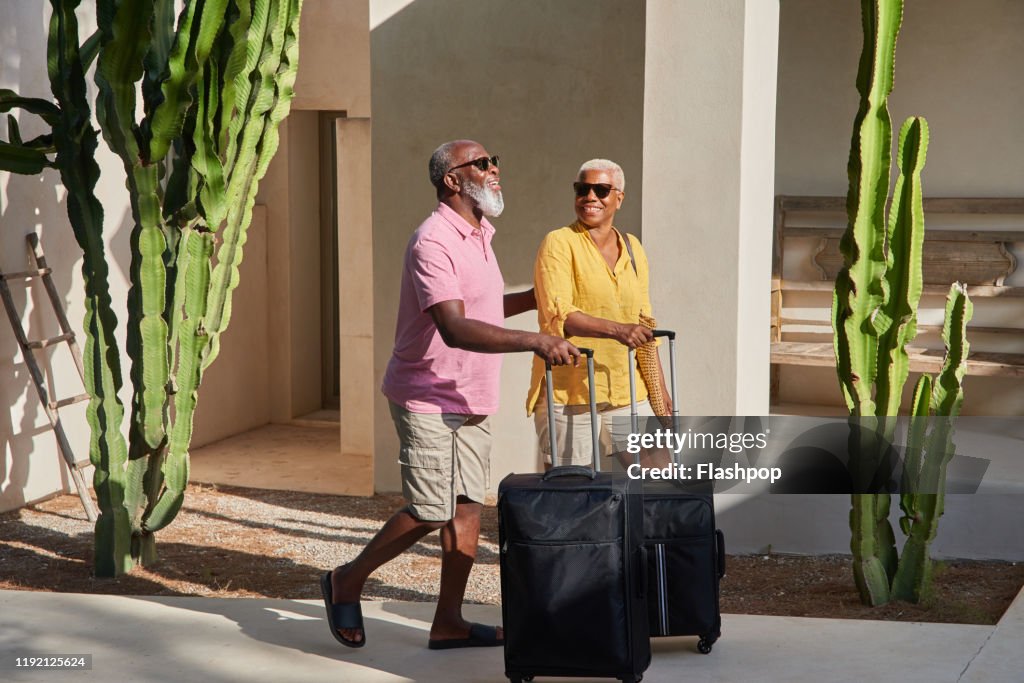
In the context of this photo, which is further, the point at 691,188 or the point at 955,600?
the point at 691,188

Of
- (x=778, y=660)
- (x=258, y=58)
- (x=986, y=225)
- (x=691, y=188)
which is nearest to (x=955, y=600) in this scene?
(x=778, y=660)

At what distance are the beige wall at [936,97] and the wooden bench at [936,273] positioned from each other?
5cm

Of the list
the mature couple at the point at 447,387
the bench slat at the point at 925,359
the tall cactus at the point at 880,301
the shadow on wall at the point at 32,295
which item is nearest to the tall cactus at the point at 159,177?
the shadow on wall at the point at 32,295

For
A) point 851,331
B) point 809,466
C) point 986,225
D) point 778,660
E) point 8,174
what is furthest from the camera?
point 986,225

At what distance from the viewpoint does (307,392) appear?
1116 cm

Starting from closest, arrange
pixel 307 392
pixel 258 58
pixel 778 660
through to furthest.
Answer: pixel 778 660 → pixel 258 58 → pixel 307 392

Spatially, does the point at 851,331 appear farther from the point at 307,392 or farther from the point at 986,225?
the point at 307,392

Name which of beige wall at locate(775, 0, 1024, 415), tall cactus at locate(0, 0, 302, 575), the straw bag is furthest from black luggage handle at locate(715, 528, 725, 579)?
beige wall at locate(775, 0, 1024, 415)

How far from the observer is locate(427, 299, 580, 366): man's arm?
12.1 feet

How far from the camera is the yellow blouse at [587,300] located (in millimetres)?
4754

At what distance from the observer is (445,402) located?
4090 millimetres

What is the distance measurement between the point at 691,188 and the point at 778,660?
2.71 metres

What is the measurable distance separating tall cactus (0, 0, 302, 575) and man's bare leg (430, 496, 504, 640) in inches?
90.5

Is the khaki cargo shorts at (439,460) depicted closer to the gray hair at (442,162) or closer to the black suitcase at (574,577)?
the black suitcase at (574,577)
